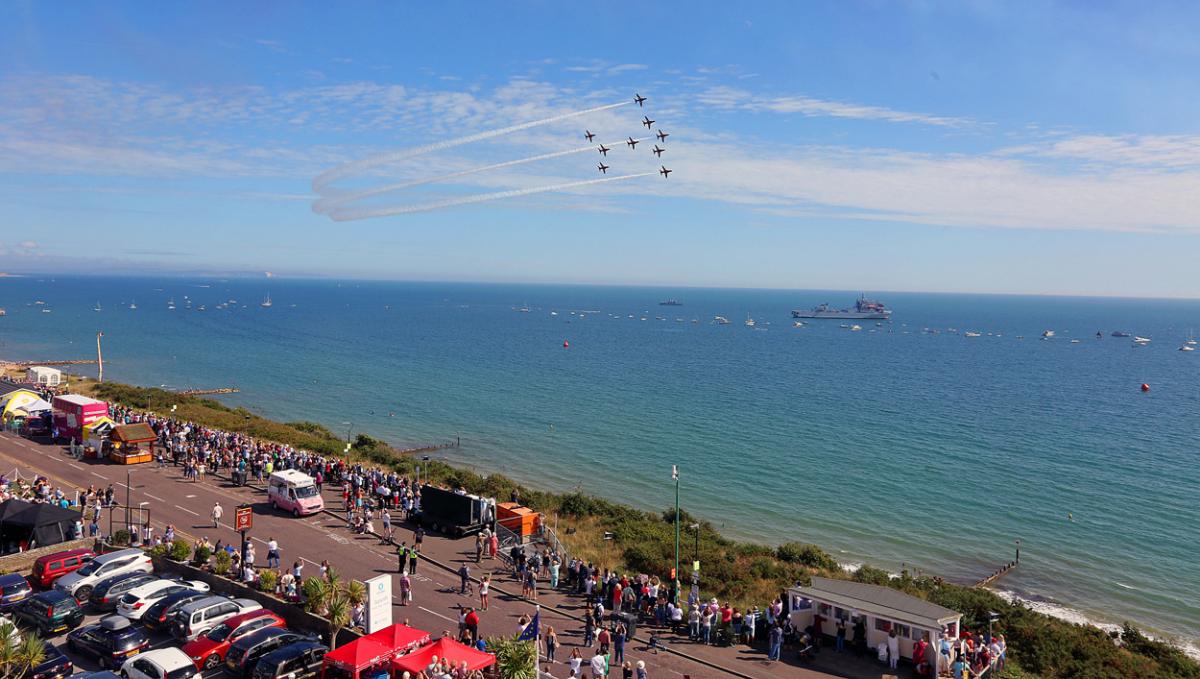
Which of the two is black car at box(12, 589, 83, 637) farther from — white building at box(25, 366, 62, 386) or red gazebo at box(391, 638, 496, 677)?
white building at box(25, 366, 62, 386)

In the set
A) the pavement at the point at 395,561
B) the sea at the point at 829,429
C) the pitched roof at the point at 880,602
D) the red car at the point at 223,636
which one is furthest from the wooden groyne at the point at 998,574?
the red car at the point at 223,636

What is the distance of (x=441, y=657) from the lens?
15609 millimetres

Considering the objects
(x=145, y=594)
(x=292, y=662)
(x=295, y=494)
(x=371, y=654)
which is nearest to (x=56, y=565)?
(x=145, y=594)

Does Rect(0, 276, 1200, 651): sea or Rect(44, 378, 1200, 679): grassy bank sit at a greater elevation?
Rect(44, 378, 1200, 679): grassy bank

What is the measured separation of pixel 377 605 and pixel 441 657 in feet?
10.2

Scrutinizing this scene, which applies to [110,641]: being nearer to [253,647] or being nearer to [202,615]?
[202,615]

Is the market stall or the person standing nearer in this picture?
the person standing

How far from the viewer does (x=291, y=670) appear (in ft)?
53.7

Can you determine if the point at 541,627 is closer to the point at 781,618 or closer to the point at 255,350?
the point at 781,618

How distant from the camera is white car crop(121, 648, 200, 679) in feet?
51.3

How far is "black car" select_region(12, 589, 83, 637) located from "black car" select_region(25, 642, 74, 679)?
6.86ft

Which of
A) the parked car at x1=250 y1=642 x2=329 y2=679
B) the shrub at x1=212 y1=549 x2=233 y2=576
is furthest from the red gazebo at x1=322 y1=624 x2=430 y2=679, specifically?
the shrub at x1=212 y1=549 x2=233 y2=576

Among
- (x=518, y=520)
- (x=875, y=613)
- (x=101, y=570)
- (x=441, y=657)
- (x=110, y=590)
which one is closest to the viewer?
(x=441, y=657)

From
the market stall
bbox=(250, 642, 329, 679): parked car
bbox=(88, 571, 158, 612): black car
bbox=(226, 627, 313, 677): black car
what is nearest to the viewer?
bbox=(250, 642, 329, 679): parked car
